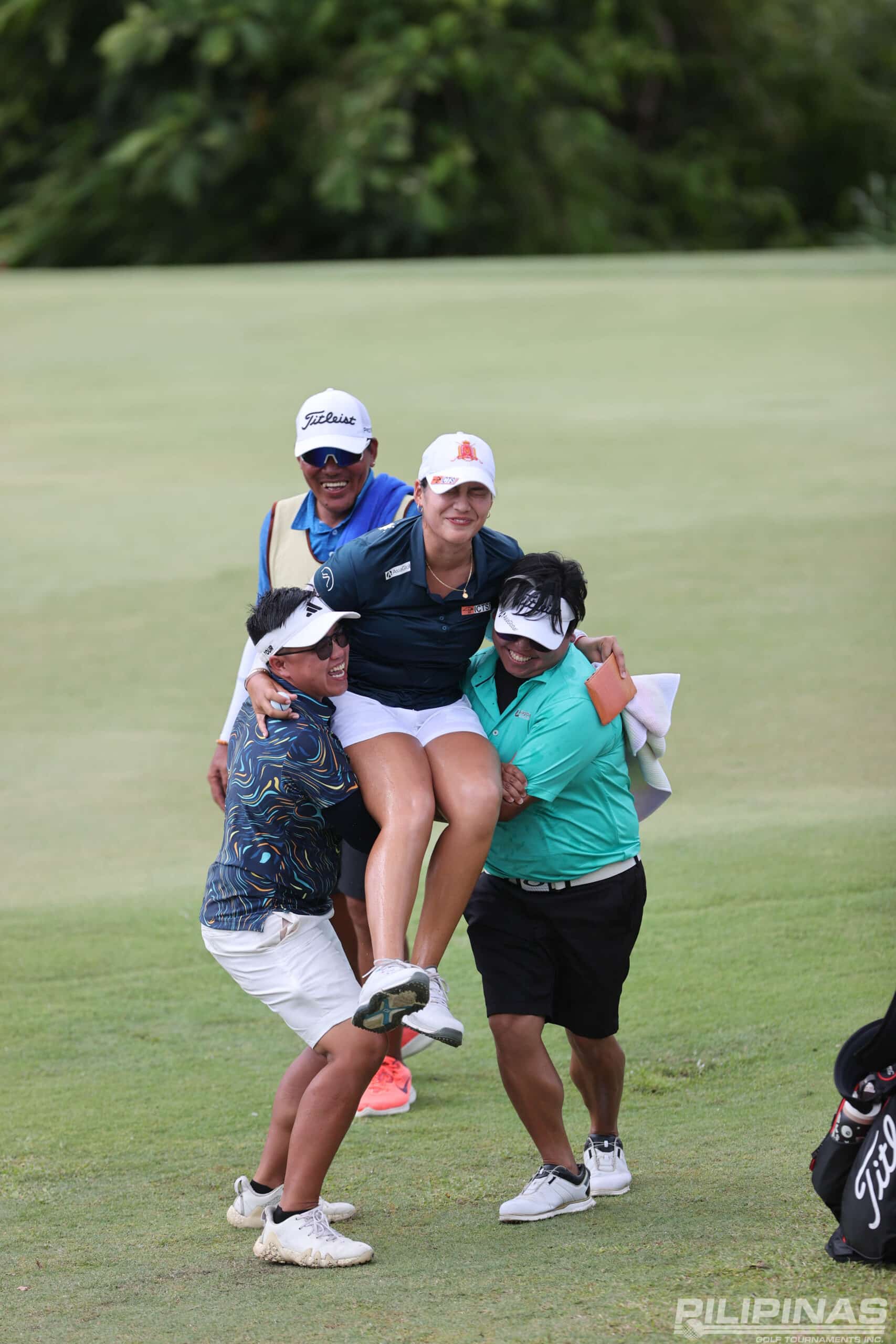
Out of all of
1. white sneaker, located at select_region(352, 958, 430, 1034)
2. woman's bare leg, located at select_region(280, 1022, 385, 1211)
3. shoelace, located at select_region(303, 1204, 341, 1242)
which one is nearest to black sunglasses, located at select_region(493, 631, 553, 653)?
white sneaker, located at select_region(352, 958, 430, 1034)

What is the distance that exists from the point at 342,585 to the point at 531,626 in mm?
527

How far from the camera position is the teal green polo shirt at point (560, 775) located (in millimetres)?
4621

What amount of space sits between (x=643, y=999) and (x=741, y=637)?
4.21m

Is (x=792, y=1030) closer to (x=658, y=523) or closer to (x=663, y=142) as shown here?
(x=658, y=523)

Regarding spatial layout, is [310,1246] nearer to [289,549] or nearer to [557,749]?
[557,749]

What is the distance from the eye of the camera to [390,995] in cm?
406

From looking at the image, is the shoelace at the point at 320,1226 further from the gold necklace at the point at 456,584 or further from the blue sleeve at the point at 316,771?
the gold necklace at the point at 456,584

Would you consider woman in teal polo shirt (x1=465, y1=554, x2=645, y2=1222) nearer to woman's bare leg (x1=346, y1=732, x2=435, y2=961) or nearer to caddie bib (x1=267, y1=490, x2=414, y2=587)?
woman's bare leg (x1=346, y1=732, x2=435, y2=961)

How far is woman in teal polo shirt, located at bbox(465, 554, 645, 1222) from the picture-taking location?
4.62 metres

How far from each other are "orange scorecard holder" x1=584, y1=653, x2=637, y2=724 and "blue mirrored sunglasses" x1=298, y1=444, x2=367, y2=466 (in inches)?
42.3

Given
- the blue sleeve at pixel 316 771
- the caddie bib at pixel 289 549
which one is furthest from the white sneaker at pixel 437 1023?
the caddie bib at pixel 289 549

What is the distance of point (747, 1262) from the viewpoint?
385cm

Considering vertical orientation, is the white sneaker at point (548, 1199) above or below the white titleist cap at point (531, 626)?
below

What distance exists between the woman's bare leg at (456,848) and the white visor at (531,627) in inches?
14.6
